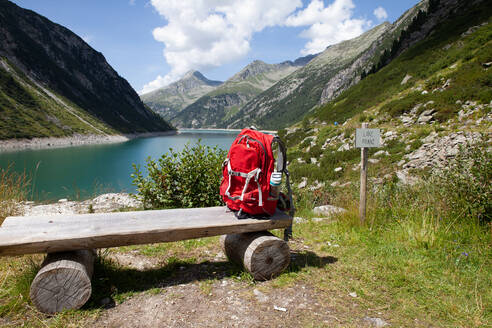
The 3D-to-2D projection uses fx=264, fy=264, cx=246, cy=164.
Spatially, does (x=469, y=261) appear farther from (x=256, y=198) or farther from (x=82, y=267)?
(x=82, y=267)

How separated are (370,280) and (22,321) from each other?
12.2ft

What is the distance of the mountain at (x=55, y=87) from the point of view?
242 feet

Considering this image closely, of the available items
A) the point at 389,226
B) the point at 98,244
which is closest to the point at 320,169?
the point at 389,226

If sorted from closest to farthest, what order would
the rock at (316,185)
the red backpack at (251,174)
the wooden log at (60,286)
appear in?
the wooden log at (60,286) → the red backpack at (251,174) → the rock at (316,185)

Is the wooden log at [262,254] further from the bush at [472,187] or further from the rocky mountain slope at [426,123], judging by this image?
the rocky mountain slope at [426,123]

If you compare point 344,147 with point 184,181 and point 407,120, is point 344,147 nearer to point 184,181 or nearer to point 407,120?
point 407,120

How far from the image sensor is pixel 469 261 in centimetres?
348

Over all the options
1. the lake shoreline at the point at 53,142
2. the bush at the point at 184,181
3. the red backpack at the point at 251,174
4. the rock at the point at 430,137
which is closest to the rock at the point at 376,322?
the red backpack at the point at 251,174

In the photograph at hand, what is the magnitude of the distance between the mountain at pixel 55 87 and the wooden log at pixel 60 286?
67.9m

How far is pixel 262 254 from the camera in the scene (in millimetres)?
3301

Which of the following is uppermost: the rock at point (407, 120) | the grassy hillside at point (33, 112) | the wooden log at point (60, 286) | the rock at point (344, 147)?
the grassy hillside at point (33, 112)

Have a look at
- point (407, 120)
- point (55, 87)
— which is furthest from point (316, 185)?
point (55, 87)

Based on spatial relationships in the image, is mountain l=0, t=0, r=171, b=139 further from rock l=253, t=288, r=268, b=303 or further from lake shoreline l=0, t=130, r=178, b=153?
rock l=253, t=288, r=268, b=303

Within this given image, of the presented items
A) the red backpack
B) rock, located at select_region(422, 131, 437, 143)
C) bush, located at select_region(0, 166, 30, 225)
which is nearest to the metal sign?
the red backpack
